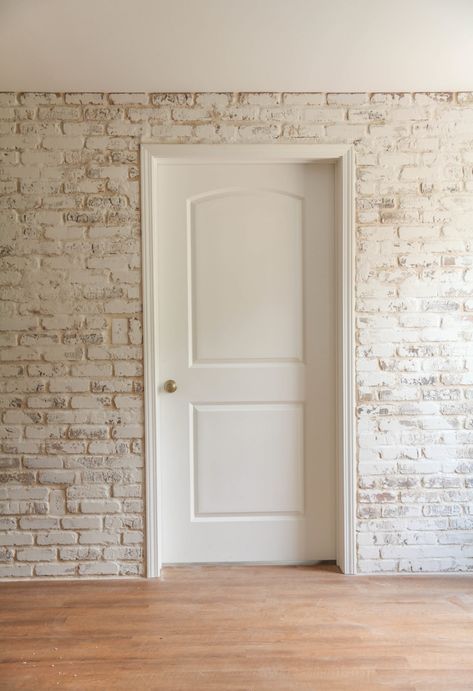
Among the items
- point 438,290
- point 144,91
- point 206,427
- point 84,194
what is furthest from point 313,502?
point 144,91

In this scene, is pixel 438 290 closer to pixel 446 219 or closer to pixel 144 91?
pixel 446 219

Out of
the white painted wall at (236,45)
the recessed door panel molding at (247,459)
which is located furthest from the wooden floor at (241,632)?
the white painted wall at (236,45)

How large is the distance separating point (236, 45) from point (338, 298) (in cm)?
122

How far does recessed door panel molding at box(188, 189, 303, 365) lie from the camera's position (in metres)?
2.73

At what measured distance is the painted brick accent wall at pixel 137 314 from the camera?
8.53 ft

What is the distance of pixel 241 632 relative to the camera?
7.18 feet

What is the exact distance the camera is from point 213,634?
2178 mm

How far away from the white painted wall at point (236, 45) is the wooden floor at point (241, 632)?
2369mm

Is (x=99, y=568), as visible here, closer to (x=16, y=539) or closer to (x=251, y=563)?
(x=16, y=539)

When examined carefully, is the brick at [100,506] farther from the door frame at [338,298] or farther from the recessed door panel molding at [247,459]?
the recessed door panel molding at [247,459]

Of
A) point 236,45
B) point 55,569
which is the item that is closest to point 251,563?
point 55,569

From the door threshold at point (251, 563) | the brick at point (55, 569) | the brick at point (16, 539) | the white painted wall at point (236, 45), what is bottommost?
the door threshold at point (251, 563)

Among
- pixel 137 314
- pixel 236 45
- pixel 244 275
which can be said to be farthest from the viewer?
pixel 244 275

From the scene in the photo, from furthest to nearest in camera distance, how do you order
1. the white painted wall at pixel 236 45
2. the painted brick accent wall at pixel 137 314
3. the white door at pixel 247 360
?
the white door at pixel 247 360 → the painted brick accent wall at pixel 137 314 → the white painted wall at pixel 236 45
